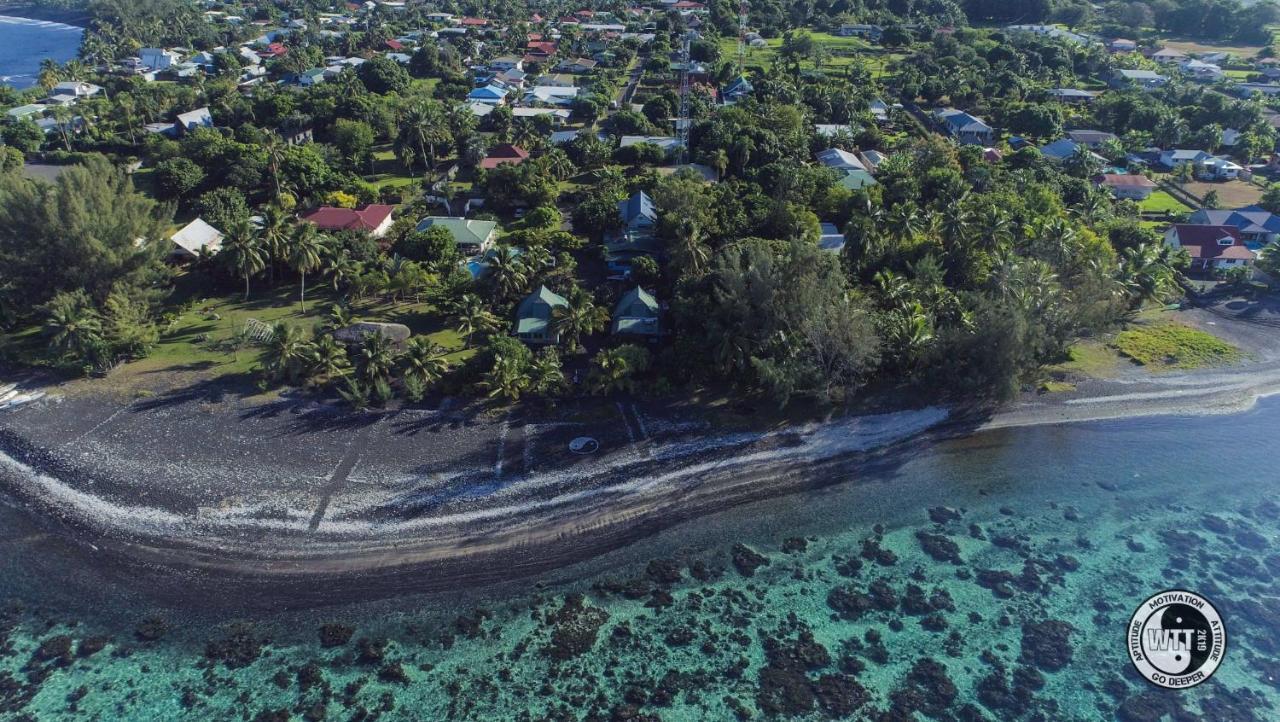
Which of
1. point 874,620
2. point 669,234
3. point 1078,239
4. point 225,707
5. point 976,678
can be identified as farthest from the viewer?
point 669,234

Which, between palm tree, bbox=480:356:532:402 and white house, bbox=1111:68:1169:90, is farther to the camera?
white house, bbox=1111:68:1169:90

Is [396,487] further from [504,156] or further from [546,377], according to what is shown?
[504,156]

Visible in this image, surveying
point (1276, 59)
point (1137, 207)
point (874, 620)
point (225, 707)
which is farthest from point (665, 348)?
point (1276, 59)

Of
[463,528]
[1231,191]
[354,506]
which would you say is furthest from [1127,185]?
[354,506]

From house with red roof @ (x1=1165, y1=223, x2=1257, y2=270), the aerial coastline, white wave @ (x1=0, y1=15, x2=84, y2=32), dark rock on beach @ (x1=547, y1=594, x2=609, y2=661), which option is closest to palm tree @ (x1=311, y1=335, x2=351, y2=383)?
the aerial coastline

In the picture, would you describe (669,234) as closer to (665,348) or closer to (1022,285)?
(665,348)

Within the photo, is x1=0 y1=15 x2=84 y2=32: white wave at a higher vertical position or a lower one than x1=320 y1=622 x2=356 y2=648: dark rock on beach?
higher

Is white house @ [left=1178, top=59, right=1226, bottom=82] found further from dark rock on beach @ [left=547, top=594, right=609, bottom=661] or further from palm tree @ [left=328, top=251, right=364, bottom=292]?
dark rock on beach @ [left=547, top=594, right=609, bottom=661]
